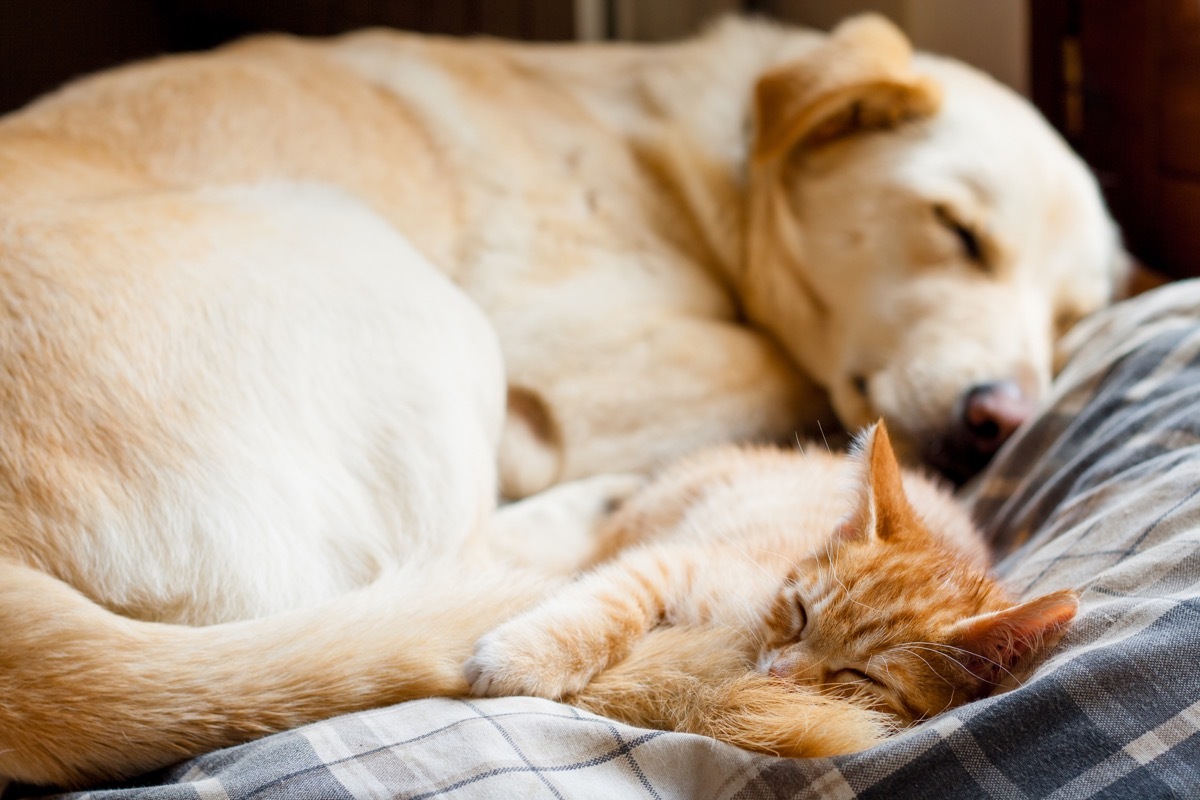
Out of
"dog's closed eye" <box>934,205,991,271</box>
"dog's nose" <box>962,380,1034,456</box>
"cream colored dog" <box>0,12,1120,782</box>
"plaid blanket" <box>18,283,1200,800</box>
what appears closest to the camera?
"plaid blanket" <box>18,283,1200,800</box>

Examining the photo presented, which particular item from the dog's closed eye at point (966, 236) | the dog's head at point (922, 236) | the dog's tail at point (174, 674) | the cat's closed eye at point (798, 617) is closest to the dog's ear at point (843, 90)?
the dog's head at point (922, 236)

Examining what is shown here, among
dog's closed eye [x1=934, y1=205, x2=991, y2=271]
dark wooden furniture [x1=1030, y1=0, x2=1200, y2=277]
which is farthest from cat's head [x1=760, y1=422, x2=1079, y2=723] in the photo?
dark wooden furniture [x1=1030, y1=0, x2=1200, y2=277]

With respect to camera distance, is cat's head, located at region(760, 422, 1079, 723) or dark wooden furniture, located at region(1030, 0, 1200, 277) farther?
dark wooden furniture, located at region(1030, 0, 1200, 277)

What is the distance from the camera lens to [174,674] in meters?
0.85

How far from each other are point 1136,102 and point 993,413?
856mm

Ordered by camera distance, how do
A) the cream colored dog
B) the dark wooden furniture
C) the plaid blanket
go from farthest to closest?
the dark wooden furniture
the cream colored dog
the plaid blanket

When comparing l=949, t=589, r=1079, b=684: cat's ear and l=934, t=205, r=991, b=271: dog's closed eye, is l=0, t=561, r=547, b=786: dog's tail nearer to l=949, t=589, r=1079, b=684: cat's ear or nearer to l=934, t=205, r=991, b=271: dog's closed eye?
l=949, t=589, r=1079, b=684: cat's ear

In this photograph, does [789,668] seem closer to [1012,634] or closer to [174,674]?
[1012,634]

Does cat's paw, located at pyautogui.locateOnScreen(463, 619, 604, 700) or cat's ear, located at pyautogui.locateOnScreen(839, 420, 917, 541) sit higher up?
cat's ear, located at pyautogui.locateOnScreen(839, 420, 917, 541)

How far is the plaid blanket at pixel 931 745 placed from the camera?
704 millimetres

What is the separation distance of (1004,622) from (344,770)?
0.53 metres

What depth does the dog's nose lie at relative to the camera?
151 cm

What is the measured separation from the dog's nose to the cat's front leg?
2.23ft

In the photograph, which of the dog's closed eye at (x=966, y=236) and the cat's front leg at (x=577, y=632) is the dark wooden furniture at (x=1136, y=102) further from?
the cat's front leg at (x=577, y=632)
